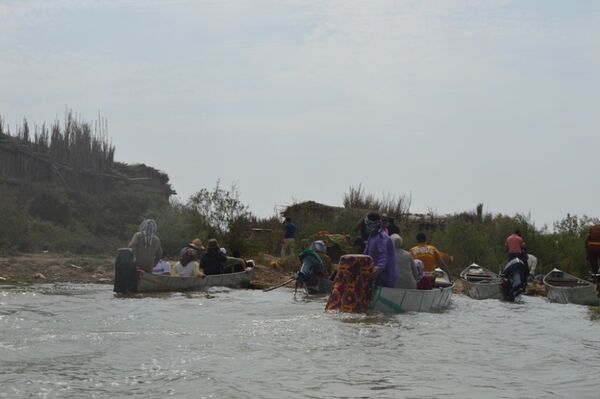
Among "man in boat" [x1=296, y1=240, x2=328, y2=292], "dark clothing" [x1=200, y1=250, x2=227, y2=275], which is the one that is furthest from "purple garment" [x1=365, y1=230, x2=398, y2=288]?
"dark clothing" [x1=200, y1=250, x2=227, y2=275]

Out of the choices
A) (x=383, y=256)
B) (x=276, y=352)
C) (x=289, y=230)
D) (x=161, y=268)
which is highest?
(x=289, y=230)

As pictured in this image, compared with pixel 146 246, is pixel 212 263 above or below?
below

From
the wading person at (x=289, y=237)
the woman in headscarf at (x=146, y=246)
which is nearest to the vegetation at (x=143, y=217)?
the wading person at (x=289, y=237)

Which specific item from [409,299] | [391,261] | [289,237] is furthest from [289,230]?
[391,261]

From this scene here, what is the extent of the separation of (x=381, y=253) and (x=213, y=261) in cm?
749

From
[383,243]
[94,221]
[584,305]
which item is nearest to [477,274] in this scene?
[584,305]

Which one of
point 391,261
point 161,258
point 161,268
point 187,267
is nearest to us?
point 391,261

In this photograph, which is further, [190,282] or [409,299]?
[190,282]

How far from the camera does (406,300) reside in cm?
1620

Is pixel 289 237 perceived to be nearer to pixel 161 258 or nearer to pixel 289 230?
pixel 289 230

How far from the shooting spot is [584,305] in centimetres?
2136

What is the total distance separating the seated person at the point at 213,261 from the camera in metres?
22.0

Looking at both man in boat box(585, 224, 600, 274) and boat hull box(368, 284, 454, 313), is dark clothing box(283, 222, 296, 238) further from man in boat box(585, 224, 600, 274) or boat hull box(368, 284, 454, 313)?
boat hull box(368, 284, 454, 313)

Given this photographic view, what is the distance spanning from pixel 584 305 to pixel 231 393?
14570 millimetres
